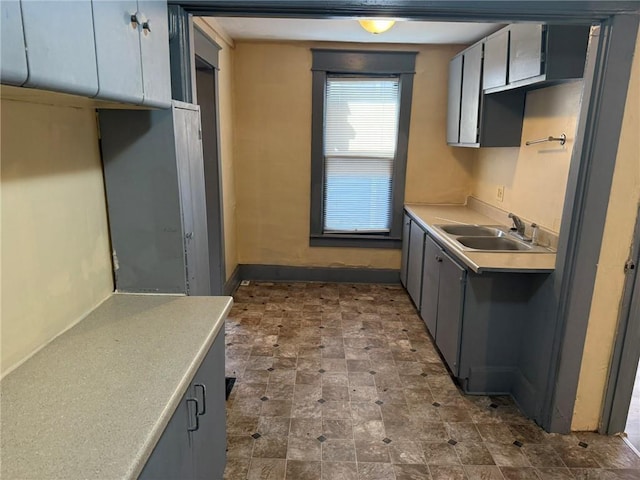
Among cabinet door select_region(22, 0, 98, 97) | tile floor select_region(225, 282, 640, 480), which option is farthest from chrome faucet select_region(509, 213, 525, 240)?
cabinet door select_region(22, 0, 98, 97)

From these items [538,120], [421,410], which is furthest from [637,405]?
[538,120]

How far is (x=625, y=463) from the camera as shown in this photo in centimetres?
216

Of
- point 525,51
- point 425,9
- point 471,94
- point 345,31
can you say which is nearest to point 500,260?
point 525,51

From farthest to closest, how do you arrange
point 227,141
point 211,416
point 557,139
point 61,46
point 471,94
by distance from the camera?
point 227,141 < point 471,94 < point 557,139 < point 211,416 < point 61,46

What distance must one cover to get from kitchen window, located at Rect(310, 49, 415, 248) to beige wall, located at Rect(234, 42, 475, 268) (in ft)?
0.33

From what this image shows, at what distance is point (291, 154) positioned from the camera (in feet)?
14.7

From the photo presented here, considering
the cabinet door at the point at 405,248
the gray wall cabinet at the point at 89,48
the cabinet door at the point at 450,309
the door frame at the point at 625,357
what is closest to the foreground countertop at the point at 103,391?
the gray wall cabinet at the point at 89,48

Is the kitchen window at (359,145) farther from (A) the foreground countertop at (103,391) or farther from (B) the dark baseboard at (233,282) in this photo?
(A) the foreground countertop at (103,391)

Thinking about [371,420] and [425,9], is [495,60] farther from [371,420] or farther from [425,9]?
[371,420]

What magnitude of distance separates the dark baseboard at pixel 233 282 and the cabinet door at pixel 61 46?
10.6 feet

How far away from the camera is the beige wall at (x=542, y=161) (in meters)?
2.69

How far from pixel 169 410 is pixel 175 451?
21 cm

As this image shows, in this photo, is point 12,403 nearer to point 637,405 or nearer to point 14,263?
point 14,263

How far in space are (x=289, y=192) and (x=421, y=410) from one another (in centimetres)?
268
